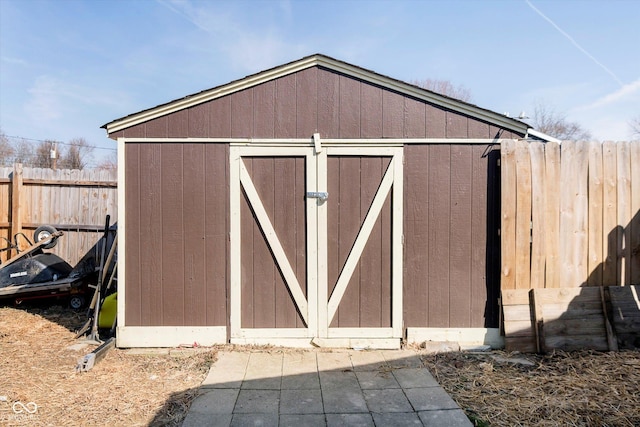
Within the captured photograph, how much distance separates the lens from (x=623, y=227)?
3.85 m

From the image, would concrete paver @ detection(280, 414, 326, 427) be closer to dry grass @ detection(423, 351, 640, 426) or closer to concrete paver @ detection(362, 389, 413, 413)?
concrete paver @ detection(362, 389, 413, 413)

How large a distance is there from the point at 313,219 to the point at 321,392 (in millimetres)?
1652

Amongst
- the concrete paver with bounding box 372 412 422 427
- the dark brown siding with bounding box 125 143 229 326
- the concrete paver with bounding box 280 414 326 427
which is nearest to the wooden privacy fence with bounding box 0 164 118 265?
the dark brown siding with bounding box 125 143 229 326

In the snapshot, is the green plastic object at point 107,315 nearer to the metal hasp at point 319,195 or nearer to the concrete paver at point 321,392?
the concrete paver at point 321,392

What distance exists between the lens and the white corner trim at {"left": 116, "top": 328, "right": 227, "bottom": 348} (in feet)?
12.8

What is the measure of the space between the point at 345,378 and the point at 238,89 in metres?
3.03

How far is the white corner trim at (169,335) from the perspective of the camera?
3.90m

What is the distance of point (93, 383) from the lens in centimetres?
318

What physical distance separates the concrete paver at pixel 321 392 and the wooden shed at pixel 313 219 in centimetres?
30

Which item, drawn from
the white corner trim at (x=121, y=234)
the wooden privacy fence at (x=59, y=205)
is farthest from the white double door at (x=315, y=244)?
the wooden privacy fence at (x=59, y=205)

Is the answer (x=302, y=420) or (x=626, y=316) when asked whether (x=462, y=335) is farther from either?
(x=302, y=420)

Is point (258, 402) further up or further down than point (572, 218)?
further down

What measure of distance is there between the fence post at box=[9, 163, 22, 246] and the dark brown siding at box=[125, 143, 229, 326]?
3.50 meters

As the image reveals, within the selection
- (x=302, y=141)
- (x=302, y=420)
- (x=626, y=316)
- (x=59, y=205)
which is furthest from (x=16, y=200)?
(x=626, y=316)
